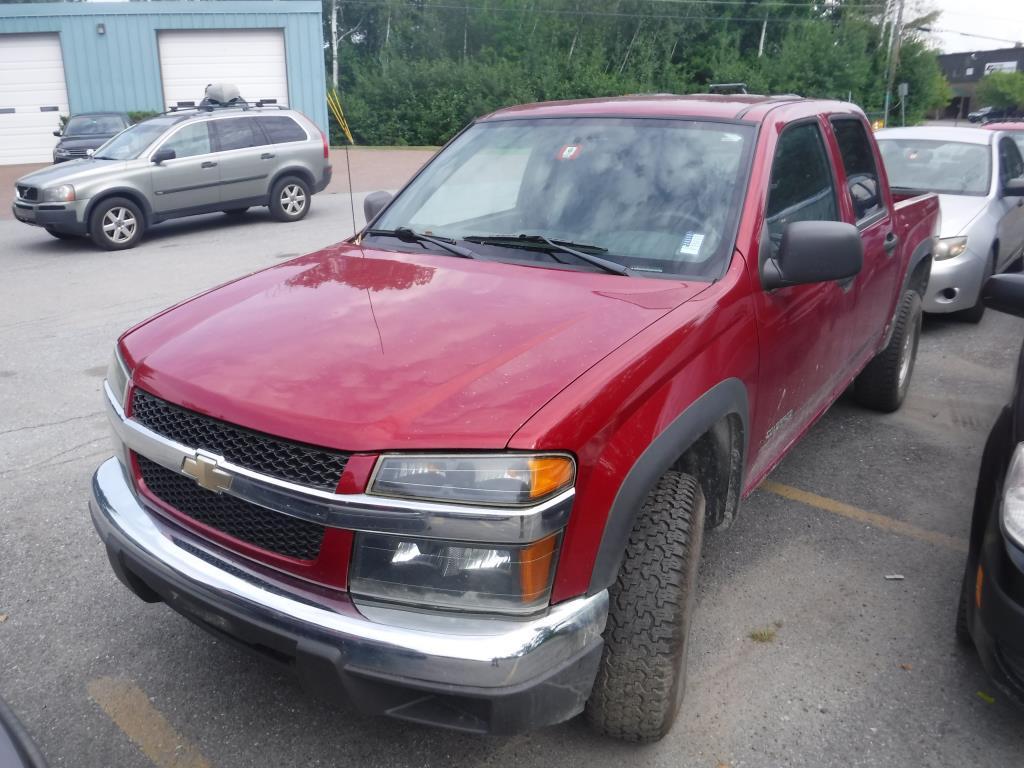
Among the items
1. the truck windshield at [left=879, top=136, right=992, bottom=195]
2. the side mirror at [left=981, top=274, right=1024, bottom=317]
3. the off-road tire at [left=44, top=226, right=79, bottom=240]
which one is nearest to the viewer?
the side mirror at [left=981, top=274, right=1024, bottom=317]

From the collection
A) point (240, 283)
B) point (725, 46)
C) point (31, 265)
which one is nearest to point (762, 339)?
point (240, 283)

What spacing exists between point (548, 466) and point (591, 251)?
4.15 feet

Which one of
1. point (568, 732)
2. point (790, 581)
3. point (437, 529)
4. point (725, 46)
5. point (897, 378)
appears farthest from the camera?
point (725, 46)

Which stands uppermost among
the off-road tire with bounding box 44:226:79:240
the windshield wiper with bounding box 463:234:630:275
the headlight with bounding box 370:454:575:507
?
the windshield wiper with bounding box 463:234:630:275

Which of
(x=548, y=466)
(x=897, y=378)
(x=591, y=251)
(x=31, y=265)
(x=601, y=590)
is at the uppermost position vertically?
(x=591, y=251)

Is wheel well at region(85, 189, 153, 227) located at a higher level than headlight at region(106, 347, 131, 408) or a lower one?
lower

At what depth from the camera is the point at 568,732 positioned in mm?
2676

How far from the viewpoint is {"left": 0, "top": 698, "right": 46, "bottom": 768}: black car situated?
5.31 ft

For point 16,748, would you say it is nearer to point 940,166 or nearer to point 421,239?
point 421,239

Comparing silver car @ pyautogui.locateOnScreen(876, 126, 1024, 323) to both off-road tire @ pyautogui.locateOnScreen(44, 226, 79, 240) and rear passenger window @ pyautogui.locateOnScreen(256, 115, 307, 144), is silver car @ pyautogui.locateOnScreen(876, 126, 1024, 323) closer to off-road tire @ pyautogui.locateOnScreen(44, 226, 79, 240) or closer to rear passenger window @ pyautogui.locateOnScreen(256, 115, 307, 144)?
rear passenger window @ pyautogui.locateOnScreen(256, 115, 307, 144)

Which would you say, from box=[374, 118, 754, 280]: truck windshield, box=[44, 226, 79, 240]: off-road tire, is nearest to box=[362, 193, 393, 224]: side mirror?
box=[374, 118, 754, 280]: truck windshield

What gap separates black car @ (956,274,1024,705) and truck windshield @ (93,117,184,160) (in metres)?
11.4

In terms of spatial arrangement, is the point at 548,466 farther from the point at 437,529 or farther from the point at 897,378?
the point at 897,378

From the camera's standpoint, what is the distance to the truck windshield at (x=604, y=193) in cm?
308
